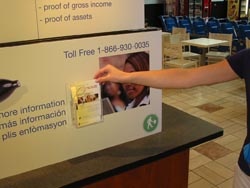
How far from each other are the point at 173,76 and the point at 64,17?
0.49 metres

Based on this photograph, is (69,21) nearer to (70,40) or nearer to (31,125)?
(70,40)

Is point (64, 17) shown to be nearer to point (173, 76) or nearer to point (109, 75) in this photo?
point (109, 75)

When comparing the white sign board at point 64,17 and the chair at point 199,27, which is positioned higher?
the white sign board at point 64,17

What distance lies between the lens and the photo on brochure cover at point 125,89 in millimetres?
1295

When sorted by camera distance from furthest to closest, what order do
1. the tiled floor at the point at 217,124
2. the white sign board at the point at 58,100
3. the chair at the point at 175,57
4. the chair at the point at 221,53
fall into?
the chair at the point at 221,53 < the chair at the point at 175,57 < the tiled floor at the point at 217,124 < the white sign board at the point at 58,100

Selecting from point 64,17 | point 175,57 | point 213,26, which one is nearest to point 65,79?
point 64,17

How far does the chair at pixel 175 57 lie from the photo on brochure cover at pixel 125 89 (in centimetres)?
383

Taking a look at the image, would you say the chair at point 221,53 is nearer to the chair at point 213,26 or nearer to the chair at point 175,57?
the chair at point 175,57

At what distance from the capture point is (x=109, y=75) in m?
1.27

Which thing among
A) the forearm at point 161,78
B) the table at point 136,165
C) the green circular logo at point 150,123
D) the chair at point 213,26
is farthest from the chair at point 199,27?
the forearm at point 161,78

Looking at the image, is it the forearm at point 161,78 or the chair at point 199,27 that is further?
the chair at point 199,27

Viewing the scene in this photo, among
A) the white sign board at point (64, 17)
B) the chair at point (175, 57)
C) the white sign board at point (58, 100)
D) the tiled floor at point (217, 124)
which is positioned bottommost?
the tiled floor at point (217, 124)

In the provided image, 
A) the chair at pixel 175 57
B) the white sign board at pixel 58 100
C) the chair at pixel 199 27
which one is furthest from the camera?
the chair at pixel 199 27

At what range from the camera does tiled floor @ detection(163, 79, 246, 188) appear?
2804mm
